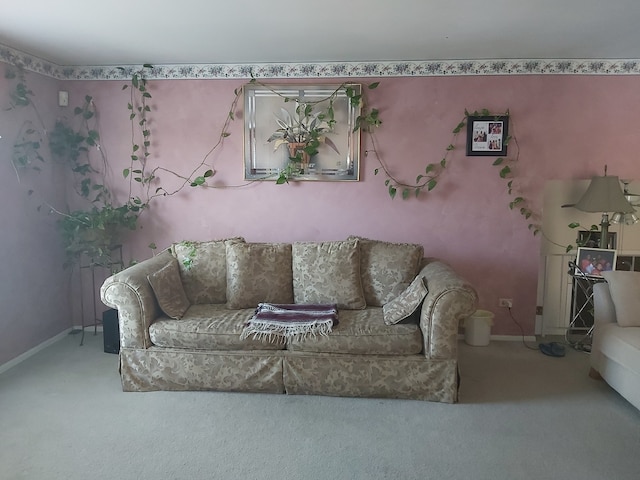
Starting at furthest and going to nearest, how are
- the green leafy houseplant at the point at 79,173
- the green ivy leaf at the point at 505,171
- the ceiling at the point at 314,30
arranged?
the green ivy leaf at the point at 505,171
the green leafy houseplant at the point at 79,173
the ceiling at the point at 314,30

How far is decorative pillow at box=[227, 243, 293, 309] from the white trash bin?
1.49 meters

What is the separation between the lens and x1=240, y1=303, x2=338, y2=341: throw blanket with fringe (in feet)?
9.23

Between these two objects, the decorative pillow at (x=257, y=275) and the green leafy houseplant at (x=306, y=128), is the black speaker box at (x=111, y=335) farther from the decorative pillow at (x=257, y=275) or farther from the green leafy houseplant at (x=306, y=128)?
the green leafy houseplant at (x=306, y=128)

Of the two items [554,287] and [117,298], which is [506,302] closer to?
[554,287]

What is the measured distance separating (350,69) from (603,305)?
8.15ft

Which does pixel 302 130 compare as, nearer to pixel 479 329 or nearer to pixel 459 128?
pixel 459 128

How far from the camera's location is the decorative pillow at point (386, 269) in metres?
3.27

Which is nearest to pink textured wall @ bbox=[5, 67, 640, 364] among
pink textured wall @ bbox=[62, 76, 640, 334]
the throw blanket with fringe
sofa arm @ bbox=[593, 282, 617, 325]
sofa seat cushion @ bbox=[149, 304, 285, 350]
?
pink textured wall @ bbox=[62, 76, 640, 334]

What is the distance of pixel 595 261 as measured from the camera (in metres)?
3.50

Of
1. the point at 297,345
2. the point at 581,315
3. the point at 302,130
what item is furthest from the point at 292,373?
the point at 581,315

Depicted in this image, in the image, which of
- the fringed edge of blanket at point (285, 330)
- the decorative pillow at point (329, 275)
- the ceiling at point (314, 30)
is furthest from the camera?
the decorative pillow at point (329, 275)

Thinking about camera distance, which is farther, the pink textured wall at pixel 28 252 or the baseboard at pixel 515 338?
the baseboard at pixel 515 338

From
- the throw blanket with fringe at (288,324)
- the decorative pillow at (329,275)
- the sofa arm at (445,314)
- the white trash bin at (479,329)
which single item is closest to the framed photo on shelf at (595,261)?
the white trash bin at (479,329)

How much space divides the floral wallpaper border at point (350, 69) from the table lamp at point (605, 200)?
878 millimetres
